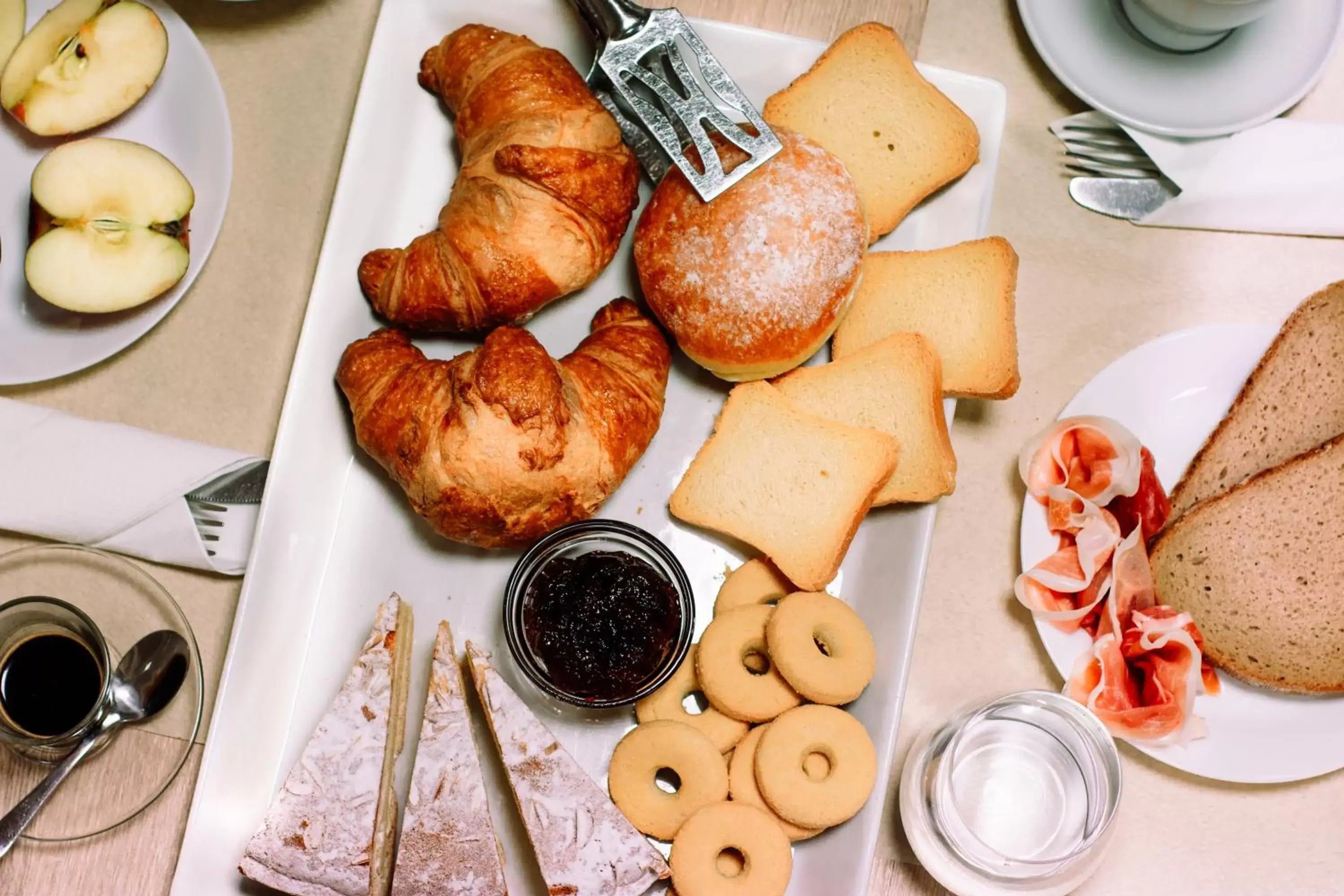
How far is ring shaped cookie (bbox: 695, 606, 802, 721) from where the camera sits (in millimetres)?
1728

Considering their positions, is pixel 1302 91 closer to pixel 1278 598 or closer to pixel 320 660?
pixel 1278 598

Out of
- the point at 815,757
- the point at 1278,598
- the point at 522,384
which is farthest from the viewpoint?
the point at 1278,598

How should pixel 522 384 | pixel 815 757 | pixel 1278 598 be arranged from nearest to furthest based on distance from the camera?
pixel 522 384 < pixel 815 757 < pixel 1278 598

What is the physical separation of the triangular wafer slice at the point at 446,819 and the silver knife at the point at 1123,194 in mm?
1334

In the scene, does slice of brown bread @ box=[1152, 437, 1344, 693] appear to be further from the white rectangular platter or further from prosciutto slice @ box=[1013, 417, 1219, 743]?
the white rectangular platter

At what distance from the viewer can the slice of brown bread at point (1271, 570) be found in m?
1.83

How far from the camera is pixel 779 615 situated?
1710mm

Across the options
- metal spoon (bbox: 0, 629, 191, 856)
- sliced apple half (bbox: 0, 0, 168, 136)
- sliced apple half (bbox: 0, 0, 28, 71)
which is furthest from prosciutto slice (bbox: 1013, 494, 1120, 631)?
sliced apple half (bbox: 0, 0, 28, 71)

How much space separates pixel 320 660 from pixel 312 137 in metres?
0.88

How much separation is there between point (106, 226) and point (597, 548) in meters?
0.93

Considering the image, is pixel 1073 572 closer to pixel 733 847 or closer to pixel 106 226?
pixel 733 847

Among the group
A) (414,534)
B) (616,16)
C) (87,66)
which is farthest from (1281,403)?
(87,66)

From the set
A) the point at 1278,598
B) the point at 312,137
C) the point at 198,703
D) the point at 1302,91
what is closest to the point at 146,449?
the point at 198,703

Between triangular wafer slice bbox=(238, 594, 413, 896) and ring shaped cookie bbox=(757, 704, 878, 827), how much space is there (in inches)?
22.7
